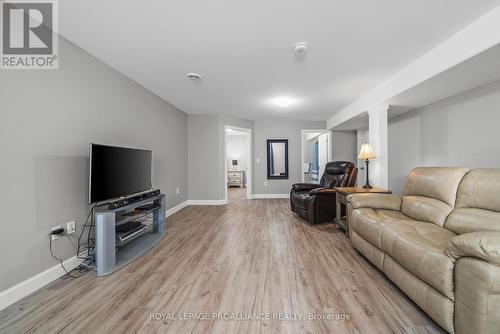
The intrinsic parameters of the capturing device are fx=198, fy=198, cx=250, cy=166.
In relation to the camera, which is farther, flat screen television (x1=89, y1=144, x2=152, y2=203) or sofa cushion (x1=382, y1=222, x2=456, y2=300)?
flat screen television (x1=89, y1=144, x2=152, y2=203)

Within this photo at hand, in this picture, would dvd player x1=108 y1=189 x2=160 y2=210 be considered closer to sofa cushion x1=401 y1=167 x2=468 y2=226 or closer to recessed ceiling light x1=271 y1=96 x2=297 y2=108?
recessed ceiling light x1=271 y1=96 x2=297 y2=108

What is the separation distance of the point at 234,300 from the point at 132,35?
8.43 feet

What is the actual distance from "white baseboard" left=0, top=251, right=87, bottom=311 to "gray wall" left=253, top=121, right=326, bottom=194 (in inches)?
175

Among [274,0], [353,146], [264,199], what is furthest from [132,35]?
[353,146]

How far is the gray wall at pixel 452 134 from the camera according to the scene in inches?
96.3

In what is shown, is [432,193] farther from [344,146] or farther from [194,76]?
[344,146]

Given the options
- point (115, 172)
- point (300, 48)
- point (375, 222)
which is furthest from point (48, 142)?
point (375, 222)

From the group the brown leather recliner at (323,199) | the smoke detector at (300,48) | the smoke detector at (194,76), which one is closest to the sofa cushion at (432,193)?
the brown leather recliner at (323,199)

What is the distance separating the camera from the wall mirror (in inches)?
234

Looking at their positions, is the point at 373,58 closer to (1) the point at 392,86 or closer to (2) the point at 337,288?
(1) the point at 392,86

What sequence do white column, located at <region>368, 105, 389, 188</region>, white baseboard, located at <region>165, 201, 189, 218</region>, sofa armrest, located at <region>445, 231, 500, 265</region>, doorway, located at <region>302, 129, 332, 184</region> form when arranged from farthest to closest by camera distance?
doorway, located at <region>302, 129, 332, 184</region>, white baseboard, located at <region>165, 201, 189, 218</region>, white column, located at <region>368, 105, 389, 188</region>, sofa armrest, located at <region>445, 231, 500, 265</region>

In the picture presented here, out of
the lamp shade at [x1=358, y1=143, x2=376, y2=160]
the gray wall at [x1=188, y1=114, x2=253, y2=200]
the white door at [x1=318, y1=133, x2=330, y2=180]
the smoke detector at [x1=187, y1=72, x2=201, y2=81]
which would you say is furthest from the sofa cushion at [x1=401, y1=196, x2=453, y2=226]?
the gray wall at [x1=188, y1=114, x2=253, y2=200]

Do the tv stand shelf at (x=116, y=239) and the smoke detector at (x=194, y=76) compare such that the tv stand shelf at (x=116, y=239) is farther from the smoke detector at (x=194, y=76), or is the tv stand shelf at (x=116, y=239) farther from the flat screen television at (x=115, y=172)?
the smoke detector at (x=194, y=76)

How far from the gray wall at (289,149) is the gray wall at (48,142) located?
3.75m
